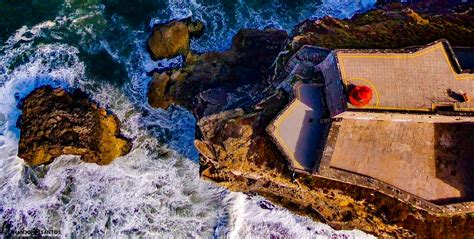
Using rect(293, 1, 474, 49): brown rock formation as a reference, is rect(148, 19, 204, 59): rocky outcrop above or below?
below

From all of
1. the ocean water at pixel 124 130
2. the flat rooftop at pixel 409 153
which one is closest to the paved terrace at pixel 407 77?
the flat rooftop at pixel 409 153

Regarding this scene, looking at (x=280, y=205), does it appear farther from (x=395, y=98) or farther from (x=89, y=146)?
(x=89, y=146)

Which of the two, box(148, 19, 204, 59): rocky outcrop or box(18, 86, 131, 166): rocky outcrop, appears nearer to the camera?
box(18, 86, 131, 166): rocky outcrop

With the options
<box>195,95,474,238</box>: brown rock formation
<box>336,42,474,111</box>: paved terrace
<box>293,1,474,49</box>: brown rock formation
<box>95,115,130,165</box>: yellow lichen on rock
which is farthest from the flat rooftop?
<box>95,115,130,165</box>: yellow lichen on rock

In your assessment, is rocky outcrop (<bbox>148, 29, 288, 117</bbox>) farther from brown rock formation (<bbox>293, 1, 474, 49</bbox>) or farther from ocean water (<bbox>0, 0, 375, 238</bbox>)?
brown rock formation (<bbox>293, 1, 474, 49</bbox>)

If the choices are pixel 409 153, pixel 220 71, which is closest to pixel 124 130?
pixel 220 71

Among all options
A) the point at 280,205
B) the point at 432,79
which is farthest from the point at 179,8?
the point at 432,79
